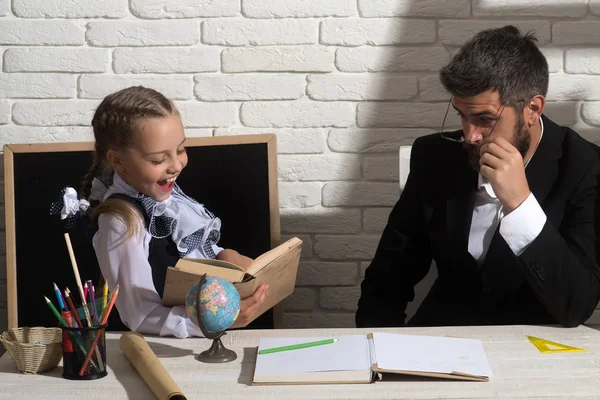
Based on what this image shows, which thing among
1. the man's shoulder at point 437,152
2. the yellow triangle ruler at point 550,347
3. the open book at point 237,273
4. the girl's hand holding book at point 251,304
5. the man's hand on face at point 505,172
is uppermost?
the man's shoulder at point 437,152

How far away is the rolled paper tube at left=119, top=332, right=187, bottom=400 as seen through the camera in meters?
1.40

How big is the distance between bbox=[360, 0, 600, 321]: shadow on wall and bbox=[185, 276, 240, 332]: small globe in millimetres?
1172

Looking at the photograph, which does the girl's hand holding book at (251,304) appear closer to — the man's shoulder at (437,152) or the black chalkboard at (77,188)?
the man's shoulder at (437,152)

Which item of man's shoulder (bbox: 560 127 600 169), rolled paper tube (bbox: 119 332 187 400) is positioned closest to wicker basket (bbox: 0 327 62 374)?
rolled paper tube (bbox: 119 332 187 400)

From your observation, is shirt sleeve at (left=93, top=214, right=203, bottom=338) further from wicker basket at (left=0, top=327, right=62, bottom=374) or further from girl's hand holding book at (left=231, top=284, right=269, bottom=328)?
wicker basket at (left=0, top=327, right=62, bottom=374)

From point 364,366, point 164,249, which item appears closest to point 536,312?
point 364,366

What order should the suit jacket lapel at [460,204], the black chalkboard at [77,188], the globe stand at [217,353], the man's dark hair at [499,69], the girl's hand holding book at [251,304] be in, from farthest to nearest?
the black chalkboard at [77,188]
the suit jacket lapel at [460,204]
the man's dark hair at [499,69]
the girl's hand holding book at [251,304]
the globe stand at [217,353]

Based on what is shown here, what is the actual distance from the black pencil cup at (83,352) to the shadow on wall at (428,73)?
4.27 feet

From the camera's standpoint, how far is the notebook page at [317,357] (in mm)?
1523

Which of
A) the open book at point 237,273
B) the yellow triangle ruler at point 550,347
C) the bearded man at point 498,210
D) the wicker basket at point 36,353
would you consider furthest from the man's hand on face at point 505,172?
the wicker basket at point 36,353

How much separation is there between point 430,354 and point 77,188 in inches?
56.3

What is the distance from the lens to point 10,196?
103 inches

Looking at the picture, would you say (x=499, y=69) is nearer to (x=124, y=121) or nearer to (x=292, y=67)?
(x=292, y=67)

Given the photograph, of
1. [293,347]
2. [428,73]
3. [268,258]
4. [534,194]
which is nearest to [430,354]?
[293,347]
